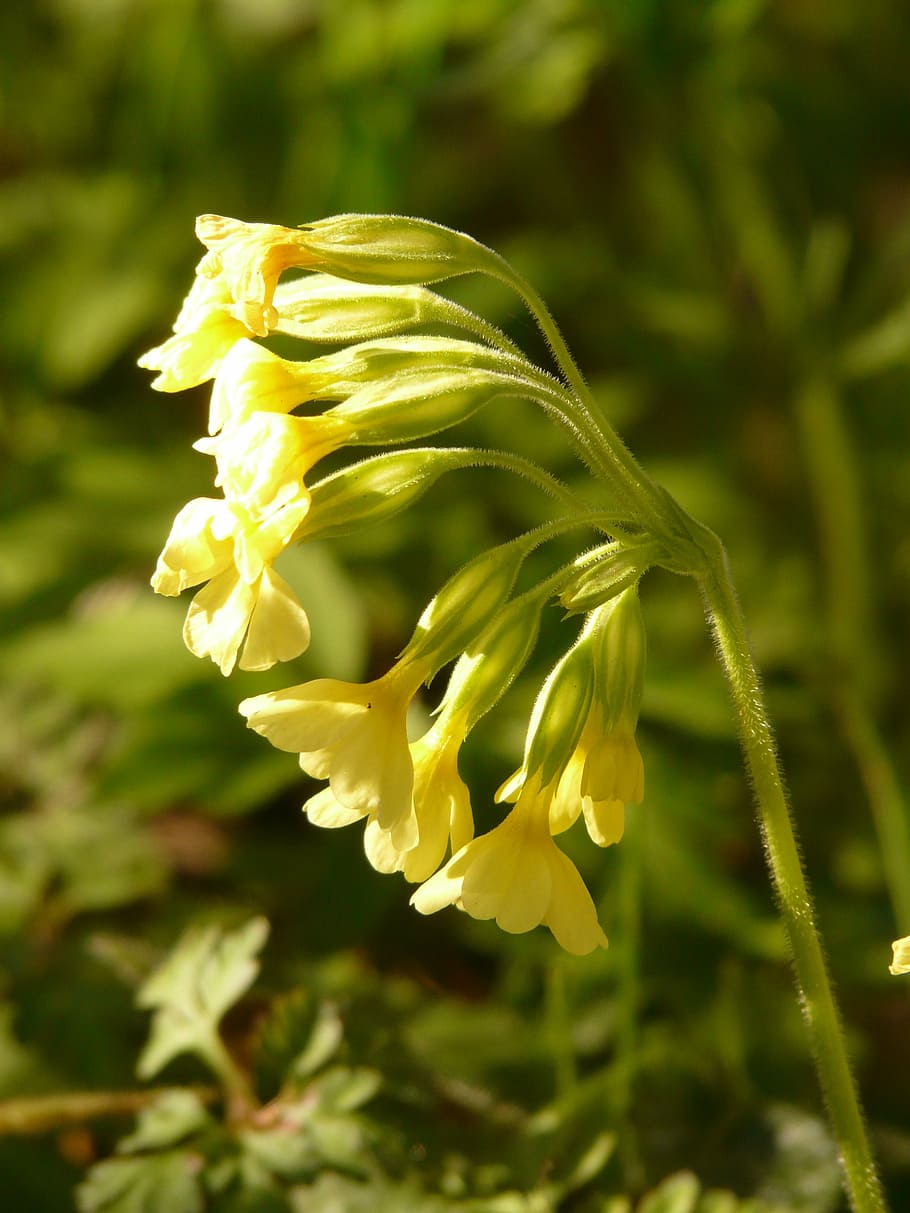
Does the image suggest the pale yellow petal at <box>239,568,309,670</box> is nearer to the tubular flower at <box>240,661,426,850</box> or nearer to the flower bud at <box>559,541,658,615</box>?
the tubular flower at <box>240,661,426,850</box>

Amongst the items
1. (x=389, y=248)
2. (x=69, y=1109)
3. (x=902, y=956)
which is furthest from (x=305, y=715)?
(x=69, y=1109)

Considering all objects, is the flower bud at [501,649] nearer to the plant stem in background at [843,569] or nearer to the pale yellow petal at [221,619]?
the pale yellow petal at [221,619]

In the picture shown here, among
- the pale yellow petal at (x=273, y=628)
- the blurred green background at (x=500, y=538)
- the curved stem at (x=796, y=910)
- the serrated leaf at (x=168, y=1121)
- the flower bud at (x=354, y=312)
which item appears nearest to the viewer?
the pale yellow petal at (x=273, y=628)

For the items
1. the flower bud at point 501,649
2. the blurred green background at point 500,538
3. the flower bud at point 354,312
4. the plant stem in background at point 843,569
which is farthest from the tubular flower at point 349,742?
the plant stem in background at point 843,569

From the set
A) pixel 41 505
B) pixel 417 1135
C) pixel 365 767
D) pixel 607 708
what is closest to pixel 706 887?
pixel 417 1135

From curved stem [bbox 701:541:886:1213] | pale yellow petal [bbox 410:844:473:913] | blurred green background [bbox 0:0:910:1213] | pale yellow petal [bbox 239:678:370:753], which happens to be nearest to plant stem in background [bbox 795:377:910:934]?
blurred green background [bbox 0:0:910:1213]

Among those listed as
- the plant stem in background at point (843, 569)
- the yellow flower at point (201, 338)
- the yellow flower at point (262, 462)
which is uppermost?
the yellow flower at point (201, 338)
